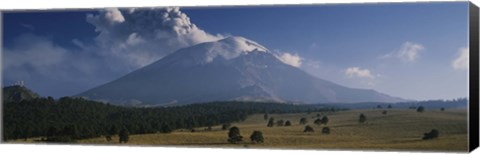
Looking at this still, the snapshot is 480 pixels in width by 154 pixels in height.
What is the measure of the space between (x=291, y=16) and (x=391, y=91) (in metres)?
2.07

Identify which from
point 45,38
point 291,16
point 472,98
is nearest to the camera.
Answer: point 472,98

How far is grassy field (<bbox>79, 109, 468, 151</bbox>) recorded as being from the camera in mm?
15078

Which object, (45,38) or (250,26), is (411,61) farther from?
(45,38)

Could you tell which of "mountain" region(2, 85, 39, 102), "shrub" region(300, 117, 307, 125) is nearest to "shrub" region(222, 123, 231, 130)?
"shrub" region(300, 117, 307, 125)

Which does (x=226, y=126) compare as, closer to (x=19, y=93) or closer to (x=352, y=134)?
(x=352, y=134)

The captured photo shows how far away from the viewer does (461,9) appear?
586 inches

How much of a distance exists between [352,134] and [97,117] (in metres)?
4.73

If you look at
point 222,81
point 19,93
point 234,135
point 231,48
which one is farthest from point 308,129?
point 19,93

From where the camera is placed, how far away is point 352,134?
15.9 meters

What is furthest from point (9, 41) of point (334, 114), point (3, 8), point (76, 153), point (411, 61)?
point (411, 61)

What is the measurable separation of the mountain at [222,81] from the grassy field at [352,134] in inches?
14.9

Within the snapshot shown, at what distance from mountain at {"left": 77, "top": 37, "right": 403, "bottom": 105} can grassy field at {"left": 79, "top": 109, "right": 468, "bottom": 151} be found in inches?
14.9

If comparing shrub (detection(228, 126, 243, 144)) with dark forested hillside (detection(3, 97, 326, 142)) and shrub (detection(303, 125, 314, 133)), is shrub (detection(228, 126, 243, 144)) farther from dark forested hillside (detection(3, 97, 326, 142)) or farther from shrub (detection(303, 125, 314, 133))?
shrub (detection(303, 125, 314, 133))

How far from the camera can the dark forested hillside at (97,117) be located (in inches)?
660
